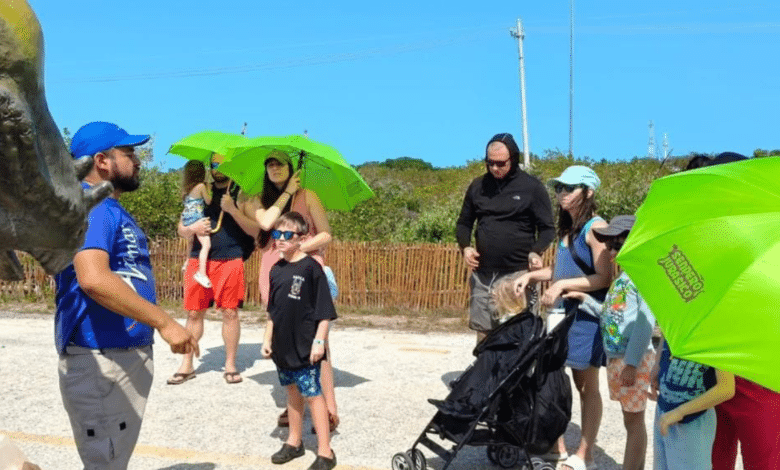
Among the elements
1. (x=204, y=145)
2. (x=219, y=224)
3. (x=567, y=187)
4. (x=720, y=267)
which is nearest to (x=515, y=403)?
(x=567, y=187)

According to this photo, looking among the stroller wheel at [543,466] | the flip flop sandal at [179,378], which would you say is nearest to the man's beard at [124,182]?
the stroller wheel at [543,466]

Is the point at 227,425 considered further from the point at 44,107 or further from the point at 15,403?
the point at 44,107

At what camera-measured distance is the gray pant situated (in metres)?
3.32

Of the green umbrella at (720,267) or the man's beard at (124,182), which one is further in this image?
the man's beard at (124,182)

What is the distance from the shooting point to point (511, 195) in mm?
5906

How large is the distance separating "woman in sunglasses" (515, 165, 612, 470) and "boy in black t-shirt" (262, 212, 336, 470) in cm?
144

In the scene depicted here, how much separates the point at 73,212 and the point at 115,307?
180cm

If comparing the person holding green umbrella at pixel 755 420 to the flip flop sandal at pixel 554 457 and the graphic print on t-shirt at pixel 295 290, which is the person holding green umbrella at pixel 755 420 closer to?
the flip flop sandal at pixel 554 457

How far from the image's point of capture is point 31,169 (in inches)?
48.4

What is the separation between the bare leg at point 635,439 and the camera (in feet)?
13.7

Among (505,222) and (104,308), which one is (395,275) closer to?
(505,222)

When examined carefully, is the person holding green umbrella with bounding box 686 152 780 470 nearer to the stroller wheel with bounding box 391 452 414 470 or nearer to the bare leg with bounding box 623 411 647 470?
the bare leg with bounding box 623 411 647 470

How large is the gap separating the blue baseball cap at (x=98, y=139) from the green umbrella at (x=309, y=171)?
240 centimetres

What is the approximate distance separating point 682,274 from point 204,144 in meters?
4.45
